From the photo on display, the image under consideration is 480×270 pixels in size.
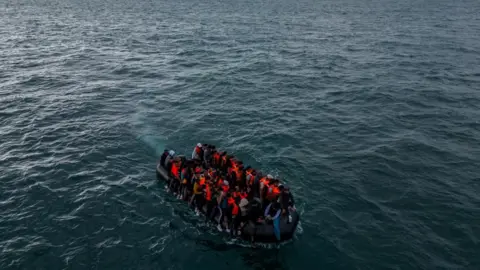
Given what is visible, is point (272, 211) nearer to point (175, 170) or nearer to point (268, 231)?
point (268, 231)

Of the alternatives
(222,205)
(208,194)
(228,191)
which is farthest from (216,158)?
(222,205)

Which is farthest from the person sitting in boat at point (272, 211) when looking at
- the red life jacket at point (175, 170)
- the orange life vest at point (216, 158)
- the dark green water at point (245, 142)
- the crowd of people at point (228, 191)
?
the red life jacket at point (175, 170)

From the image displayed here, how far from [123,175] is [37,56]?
4046 cm

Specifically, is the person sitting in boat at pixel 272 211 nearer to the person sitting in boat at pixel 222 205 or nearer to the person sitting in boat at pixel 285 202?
the person sitting in boat at pixel 285 202

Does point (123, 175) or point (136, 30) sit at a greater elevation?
point (136, 30)

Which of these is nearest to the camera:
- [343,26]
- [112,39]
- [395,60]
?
[395,60]

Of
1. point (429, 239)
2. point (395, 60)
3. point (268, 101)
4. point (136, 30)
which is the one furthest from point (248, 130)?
point (136, 30)

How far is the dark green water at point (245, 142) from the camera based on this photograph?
21609 mm

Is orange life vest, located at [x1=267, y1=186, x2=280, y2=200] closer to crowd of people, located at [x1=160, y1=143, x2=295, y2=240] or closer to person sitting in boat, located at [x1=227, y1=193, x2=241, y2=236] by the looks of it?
crowd of people, located at [x1=160, y1=143, x2=295, y2=240]

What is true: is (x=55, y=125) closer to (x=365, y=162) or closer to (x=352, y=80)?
(x=365, y=162)

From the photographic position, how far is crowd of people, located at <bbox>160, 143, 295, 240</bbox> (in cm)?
2155

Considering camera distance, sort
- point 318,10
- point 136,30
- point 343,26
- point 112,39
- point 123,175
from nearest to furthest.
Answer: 1. point 123,175
2. point 112,39
3. point 136,30
4. point 343,26
5. point 318,10

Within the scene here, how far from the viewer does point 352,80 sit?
162 feet

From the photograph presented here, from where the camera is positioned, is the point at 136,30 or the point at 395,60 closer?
the point at 395,60
